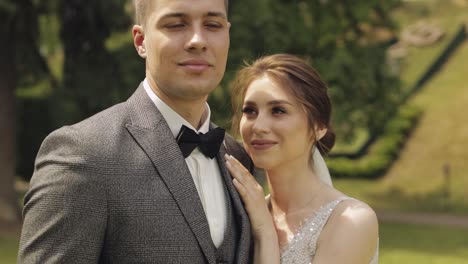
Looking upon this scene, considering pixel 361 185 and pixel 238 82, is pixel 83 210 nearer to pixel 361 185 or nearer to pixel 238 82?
pixel 238 82

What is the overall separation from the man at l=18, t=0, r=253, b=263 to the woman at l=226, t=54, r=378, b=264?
524 millimetres

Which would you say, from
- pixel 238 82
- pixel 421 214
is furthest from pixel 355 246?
pixel 421 214

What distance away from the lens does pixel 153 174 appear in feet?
11.0

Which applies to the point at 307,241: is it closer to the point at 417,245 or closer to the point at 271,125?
the point at 271,125

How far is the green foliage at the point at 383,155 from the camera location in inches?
1189

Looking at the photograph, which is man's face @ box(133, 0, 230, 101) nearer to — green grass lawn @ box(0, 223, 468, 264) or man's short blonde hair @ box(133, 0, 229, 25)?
man's short blonde hair @ box(133, 0, 229, 25)

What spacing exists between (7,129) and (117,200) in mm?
16065

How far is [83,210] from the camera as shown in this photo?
306 cm

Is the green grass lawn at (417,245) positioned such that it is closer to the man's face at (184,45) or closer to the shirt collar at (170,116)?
the shirt collar at (170,116)

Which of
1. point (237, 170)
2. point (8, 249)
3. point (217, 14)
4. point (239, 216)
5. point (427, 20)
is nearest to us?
point (217, 14)

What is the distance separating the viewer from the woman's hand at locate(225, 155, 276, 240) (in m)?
3.95

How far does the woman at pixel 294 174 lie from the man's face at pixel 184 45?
0.84m

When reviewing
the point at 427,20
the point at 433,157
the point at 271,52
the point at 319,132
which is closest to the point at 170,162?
the point at 319,132

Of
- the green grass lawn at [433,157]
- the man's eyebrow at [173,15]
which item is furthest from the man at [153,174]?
the green grass lawn at [433,157]
